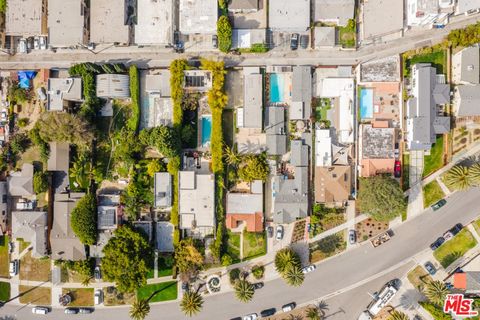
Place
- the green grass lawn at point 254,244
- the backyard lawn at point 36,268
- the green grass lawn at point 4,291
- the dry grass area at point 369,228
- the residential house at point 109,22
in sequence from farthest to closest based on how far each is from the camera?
the green grass lawn at point 4,291 → the backyard lawn at point 36,268 → the green grass lawn at point 254,244 → the dry grass area at point 369,228 → the residential house at point 109,22

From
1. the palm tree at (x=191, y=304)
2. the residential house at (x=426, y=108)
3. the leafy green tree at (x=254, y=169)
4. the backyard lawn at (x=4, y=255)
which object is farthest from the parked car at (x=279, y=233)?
the backyard lawn at (x=4, y=255)

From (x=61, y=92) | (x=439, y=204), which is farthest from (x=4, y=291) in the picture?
(x=439, y=204)

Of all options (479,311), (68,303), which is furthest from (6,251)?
(479,311)

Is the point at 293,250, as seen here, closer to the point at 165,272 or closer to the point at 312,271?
the point at 312,271

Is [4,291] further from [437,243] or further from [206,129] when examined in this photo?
[437,243]

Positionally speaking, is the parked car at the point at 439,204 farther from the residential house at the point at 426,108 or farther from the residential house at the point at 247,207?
the residential house at the point at 247,207

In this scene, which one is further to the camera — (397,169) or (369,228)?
(369,228)
